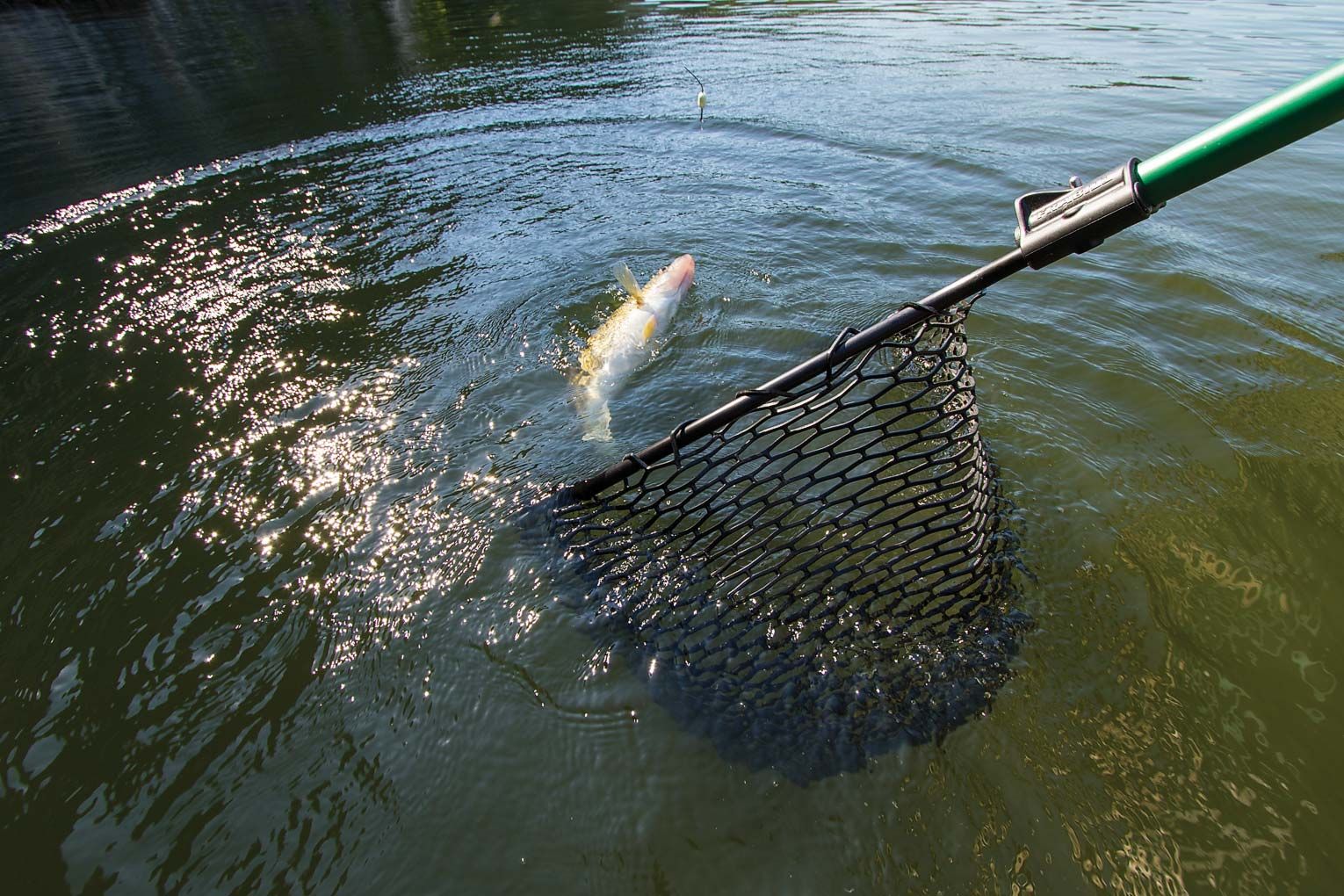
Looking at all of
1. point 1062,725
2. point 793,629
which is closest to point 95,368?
point 793,629

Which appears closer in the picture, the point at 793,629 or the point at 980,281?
the point at 980,281

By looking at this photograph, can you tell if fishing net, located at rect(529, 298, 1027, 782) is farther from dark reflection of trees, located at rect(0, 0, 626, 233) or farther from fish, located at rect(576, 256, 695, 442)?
dark reflection of trees, located at rect(0, 0, 626, 233)

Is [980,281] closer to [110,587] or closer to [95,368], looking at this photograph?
[110,587]

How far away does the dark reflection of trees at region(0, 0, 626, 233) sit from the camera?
1007 cm

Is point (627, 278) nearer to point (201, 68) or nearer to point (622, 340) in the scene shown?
point (622, 340)

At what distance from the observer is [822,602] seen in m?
3.34

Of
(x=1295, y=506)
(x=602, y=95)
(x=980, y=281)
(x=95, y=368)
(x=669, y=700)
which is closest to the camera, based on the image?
(x=980, y=281)

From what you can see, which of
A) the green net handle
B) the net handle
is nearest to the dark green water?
the net handle

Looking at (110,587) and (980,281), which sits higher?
(980,281)

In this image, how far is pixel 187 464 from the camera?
462 centimetres

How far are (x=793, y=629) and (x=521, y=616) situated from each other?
1.44 m

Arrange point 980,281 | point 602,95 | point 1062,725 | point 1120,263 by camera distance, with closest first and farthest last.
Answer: point 980,281, point 1062,725, point 1120,263, point 602,95

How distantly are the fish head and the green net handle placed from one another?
164 inches

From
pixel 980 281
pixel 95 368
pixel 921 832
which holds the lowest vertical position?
pixel 921 832
